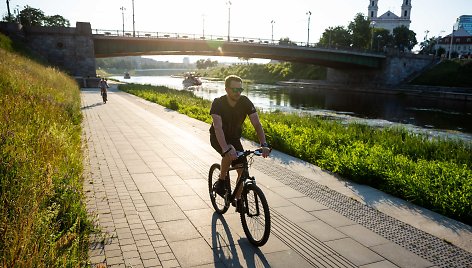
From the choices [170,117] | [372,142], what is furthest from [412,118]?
[170,117]

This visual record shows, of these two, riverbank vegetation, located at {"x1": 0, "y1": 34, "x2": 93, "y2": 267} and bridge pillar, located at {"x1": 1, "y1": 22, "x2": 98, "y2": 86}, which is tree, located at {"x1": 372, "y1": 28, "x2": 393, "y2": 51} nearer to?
bridge pillar, located at {"x1": 1, "y1": 22, "x2": 98, "y2": 86}

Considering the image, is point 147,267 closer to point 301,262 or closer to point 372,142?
point 301,262

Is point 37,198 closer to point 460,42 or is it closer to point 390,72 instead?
point 390,72

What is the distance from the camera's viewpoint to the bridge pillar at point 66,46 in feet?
140

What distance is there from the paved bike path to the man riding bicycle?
2.55ft

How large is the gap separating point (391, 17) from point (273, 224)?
145 metres

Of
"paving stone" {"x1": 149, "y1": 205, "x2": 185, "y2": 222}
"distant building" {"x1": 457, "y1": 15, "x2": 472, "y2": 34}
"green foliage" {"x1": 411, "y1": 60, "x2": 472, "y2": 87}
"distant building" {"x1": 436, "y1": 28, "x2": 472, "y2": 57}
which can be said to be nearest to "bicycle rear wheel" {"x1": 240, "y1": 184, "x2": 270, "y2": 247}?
"paving stone" {"x1": 149, "y1": 205, "x2": 185, "y2": 222}

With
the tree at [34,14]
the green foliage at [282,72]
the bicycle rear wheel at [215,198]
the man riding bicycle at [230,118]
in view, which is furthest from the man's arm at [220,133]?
the tree at [34,14]

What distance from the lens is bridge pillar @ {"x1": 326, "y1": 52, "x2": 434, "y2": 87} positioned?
57906mm

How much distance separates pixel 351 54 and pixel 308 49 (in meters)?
8.09

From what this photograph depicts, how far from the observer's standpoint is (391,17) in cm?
12975

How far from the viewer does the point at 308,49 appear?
50.3 m

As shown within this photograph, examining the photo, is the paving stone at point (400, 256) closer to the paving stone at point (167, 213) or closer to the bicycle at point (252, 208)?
the bicycle at point (252, 208)

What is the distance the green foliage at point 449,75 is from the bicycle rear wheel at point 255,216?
53391 millimetres
